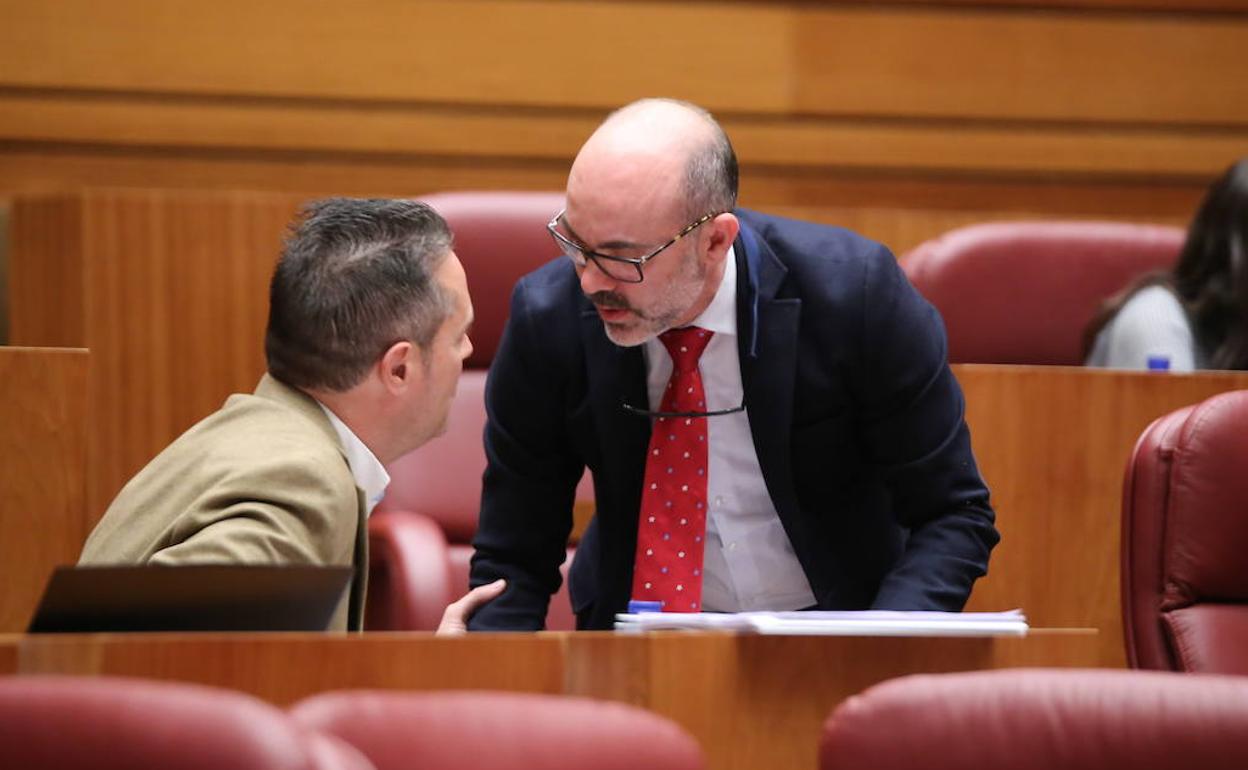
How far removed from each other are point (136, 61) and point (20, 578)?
160 cm

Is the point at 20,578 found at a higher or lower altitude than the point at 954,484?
lower

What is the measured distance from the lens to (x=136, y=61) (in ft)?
10.7

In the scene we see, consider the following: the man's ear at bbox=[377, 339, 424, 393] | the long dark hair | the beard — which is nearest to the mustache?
the beard

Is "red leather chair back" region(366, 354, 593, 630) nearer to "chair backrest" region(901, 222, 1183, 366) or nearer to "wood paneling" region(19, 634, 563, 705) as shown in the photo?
"chair backrest" region(901, 222, 1183, 366)

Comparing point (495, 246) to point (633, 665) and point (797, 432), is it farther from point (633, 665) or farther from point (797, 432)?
point (633, 665)

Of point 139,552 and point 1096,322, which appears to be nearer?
point 139,552

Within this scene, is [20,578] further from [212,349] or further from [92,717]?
[92,717]

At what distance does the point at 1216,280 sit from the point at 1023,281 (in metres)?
0.35

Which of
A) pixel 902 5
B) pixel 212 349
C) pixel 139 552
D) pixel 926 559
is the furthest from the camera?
pixel 902 5

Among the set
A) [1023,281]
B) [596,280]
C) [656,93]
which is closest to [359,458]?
[596,280]

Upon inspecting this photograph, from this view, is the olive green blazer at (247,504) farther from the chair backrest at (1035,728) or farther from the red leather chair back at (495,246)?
the red leather chair back at (495,246)

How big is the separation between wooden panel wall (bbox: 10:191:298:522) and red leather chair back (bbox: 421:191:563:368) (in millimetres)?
359

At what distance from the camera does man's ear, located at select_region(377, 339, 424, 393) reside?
5.39ft

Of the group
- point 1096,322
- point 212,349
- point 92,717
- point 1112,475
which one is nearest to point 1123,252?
point 1096,322
